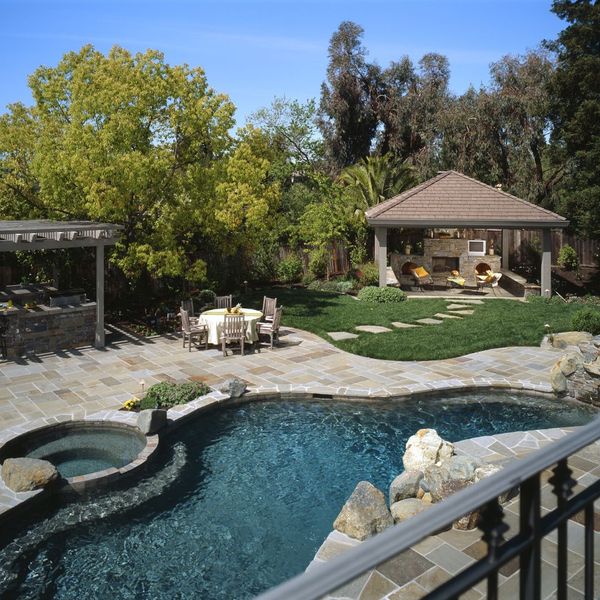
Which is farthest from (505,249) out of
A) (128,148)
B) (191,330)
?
(128,148)

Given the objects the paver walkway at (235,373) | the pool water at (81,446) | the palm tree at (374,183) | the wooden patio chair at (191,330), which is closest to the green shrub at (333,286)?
the palm tree at (374,183)

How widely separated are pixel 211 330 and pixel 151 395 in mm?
4130

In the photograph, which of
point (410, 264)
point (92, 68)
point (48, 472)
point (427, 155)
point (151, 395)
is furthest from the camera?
point (427, 155)

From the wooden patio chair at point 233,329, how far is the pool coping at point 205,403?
9.71 feet

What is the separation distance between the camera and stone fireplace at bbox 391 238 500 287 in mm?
24781

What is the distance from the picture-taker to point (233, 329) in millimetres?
14000

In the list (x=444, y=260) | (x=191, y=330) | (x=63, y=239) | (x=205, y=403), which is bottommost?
(x=205, y=403)

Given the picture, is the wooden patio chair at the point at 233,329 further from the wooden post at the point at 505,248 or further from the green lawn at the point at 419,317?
the wooden post at the point at 505,248

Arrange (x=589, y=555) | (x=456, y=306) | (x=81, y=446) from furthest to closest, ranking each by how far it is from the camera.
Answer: (x=456, y=306)
(x=81, y=446)
(x=589, y=555)

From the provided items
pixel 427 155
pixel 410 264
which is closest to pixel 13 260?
pixel 410 264

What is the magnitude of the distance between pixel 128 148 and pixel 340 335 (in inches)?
302

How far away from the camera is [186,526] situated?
263 inches

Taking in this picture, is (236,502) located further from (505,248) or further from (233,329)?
(505,248)

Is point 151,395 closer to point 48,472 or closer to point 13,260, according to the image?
point 48,472
